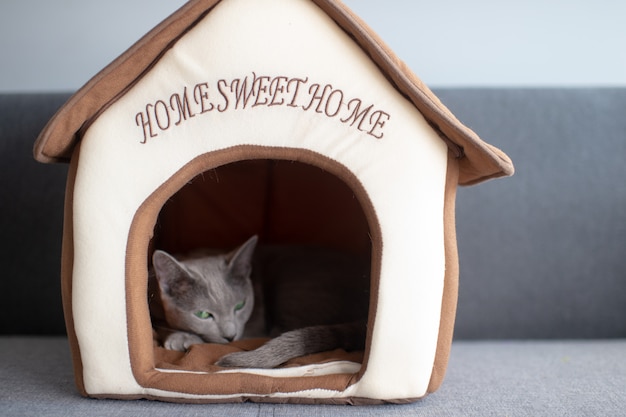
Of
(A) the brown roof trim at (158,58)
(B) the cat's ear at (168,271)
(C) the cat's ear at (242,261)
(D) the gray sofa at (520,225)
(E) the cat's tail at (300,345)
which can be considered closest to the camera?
(A) the brown roof trim at (158,58)

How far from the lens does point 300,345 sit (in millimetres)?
1312

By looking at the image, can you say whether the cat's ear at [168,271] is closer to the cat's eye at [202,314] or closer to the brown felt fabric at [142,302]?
the cat's eye at [202,314]

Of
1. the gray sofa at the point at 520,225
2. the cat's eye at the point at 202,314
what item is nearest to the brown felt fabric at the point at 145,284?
the cat's eye at the point at 202,314

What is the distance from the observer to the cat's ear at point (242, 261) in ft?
5.24

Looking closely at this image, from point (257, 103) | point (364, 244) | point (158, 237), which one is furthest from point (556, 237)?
point (158, 237)

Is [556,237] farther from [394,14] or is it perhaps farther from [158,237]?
[158,237]

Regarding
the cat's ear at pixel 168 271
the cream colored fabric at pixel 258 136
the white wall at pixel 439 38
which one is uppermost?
the white wall at pixel 439 38

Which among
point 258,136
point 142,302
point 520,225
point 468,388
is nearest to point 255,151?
point 258,136

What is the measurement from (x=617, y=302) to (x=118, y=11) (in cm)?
194

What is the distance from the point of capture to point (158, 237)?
174 centimetres

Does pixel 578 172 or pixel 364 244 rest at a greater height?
pixel 578 172

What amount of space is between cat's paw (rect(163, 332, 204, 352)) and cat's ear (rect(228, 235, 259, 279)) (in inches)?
8.5

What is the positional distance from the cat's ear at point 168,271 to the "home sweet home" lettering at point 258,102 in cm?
40

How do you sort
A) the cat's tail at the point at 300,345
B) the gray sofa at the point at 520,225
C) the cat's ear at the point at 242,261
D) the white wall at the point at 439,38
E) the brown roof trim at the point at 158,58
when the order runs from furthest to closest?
1. the white wall at the point at 439,38
2. the gray sofa at the point at 520,225
3. the cat's ear at the point at 242,261
4. the cat's tail at the point at 300,345
5. the brown roof trim at the point at 158,58
